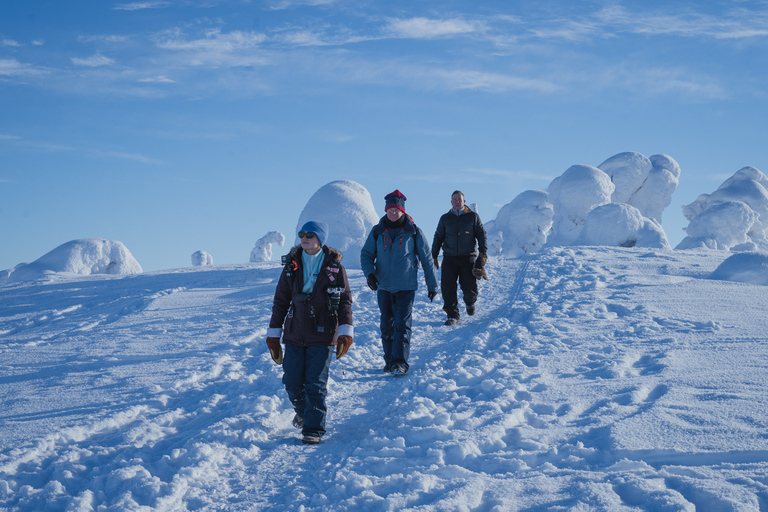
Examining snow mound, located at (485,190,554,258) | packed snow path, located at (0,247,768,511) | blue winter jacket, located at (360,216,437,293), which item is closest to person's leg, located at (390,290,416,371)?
blue winter jacket, located at (360,216,437,293)

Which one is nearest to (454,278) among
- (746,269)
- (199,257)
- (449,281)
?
(449,281)

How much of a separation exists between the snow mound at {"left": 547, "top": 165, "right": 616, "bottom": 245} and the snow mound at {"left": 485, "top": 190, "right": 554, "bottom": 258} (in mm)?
3089

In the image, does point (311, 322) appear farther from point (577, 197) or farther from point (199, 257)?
point (199, 257)

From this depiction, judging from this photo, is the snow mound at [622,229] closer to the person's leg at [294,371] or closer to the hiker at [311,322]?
the hiker at [311,322]

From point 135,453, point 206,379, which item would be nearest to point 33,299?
point 206,379

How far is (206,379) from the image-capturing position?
6.33 meters

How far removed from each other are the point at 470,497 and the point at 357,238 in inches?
662

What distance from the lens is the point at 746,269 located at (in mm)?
11438

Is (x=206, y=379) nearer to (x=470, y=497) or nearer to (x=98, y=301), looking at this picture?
(x=470, y=497)

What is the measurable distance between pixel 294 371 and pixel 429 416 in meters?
1.18

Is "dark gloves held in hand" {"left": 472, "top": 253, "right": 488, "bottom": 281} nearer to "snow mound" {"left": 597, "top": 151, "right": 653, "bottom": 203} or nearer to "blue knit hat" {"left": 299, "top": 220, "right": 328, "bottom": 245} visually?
"blue knit hat" {"left": 299, "top": 220, "right": 328, "bottom": 245}

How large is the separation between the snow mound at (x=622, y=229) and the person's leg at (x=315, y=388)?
25208 millimetres

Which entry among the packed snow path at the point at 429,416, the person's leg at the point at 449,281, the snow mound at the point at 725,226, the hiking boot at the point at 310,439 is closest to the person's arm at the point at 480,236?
the person's leg at the point at 449,281

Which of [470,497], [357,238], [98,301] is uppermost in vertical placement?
[357,238]
